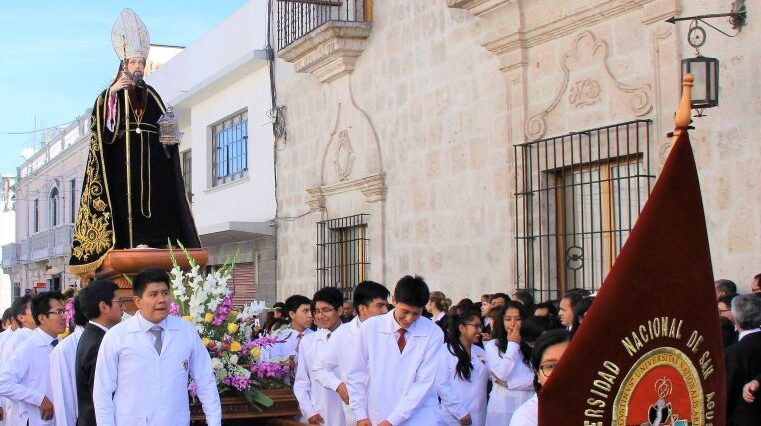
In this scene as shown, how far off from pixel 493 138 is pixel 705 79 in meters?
3.62

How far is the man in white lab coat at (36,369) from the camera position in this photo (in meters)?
7.63

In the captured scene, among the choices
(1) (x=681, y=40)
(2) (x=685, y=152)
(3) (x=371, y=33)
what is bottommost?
(2) (x=685, y=152)

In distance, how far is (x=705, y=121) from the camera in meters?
9.23

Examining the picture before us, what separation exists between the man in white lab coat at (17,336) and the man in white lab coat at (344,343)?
2349 millimetres

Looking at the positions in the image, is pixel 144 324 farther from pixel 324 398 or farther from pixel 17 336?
pixel 17 336

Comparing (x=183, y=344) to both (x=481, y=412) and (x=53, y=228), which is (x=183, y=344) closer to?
(x=481, y=412)

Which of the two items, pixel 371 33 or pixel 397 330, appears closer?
pixel 397 330

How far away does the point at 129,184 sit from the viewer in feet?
26.2

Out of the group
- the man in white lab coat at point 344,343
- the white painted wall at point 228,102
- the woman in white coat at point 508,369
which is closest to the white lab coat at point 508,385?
the woman in white coat at point 508,369

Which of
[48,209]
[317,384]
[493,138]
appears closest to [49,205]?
[48,209]

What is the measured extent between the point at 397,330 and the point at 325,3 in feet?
32.1

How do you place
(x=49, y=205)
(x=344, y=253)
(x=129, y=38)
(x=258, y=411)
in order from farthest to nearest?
(x=49, y=205)
(x=344, y=253)
(x=129, y=38)
(x=258, y=411)

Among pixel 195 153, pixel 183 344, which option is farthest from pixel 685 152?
pixel 195 153

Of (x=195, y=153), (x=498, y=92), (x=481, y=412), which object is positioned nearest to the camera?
(x=481, y=412)
